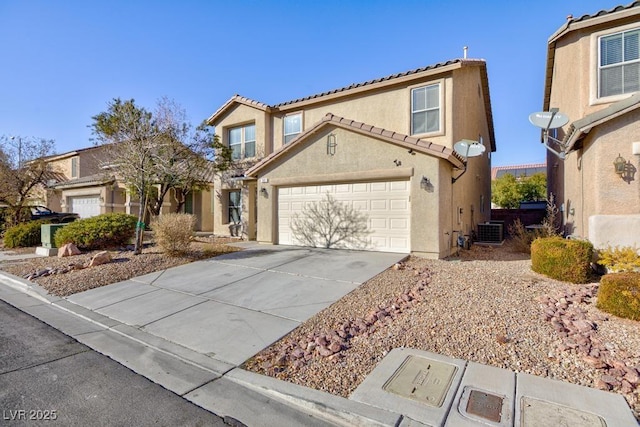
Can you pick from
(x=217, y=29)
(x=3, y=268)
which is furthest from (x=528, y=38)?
(x=3, y=268)

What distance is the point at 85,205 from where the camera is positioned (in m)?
21.8

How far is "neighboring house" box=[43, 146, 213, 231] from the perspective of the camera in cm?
1792

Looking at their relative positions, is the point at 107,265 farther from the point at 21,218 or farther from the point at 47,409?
the point at 21,218

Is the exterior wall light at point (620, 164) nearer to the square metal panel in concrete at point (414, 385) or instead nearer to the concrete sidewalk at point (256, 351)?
the concrete sidewalk at point (256, 351)

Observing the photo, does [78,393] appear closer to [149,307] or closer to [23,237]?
[149,307]

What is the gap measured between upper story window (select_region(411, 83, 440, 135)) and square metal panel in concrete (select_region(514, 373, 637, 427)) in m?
9.21

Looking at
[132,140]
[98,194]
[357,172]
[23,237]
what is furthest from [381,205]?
[98,194]

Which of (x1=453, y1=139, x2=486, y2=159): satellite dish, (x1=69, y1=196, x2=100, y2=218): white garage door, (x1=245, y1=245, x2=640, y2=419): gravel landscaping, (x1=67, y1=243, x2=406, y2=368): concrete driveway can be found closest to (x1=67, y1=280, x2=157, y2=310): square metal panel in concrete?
(x1=67, y1=243, x2=406, y2=368): concrete driveway

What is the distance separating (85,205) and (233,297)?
21.5 metres

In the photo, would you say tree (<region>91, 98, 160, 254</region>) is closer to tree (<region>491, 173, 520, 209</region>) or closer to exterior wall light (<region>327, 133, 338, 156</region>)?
exterior wall light (<region>327, 133, 338, 156</region>)

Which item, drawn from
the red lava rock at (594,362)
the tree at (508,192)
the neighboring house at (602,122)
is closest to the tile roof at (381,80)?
the neighboring house at (602,122)

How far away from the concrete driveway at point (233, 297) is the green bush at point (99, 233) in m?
4.59

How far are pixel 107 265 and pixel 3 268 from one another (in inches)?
128

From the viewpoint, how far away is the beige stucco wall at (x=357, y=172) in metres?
8.95
